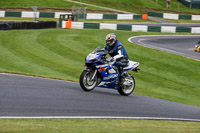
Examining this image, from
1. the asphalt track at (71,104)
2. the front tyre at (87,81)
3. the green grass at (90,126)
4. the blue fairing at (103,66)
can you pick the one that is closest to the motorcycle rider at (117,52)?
the blue fairing at (103,66)

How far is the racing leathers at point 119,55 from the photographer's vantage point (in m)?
13.3

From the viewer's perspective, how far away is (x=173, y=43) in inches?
1332

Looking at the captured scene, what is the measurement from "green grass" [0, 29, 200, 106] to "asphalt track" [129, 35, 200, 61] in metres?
1.86

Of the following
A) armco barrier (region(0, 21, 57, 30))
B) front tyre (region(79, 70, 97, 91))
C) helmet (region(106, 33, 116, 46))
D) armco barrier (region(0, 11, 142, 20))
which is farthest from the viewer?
armco barrier (region(0, 11, 142, 20))

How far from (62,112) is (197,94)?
909 cm

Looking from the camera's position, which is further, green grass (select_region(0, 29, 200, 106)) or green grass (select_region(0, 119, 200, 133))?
green grass (select_region(0, 29, 200, 106))

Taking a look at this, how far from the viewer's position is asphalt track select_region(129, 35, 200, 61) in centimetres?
2875

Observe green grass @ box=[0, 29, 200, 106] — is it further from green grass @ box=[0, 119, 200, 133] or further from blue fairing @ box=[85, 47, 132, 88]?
green grass @ box=[0, 119, 200, 133]

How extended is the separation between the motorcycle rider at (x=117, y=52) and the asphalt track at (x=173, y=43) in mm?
13427

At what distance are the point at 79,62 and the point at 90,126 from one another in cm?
1332

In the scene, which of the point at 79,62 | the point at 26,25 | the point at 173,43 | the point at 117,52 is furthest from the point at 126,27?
the point at 117,52

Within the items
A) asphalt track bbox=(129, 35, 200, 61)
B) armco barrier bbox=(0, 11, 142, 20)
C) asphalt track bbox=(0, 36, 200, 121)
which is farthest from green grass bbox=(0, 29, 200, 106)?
armco barrier bbox=(0, 11, 142, 20)

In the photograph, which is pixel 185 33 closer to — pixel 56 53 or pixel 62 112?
pixel 56 53

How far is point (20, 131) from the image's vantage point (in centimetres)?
764
